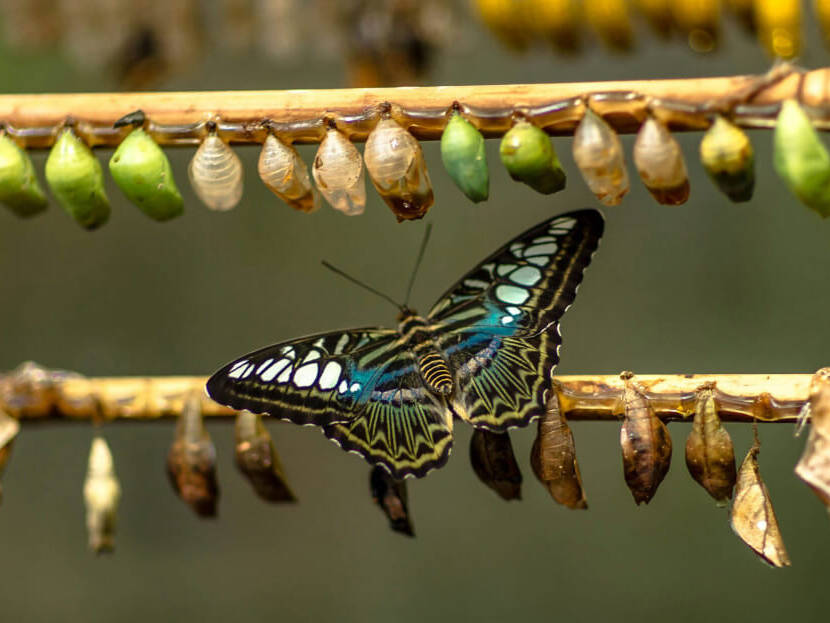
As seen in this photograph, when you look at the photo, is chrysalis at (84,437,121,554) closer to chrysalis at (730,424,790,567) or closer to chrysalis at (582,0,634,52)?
chrysalis at (730,424,790,567)

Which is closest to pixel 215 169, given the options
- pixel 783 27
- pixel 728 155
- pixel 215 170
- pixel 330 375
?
pixel 215 170

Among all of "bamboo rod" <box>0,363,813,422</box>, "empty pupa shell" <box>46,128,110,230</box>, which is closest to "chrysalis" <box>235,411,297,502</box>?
"bamboo rod" <box>0,363,813,422</box>

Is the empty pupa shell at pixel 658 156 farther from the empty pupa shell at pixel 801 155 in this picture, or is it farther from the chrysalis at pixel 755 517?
the chrysalis at pixel 755 517

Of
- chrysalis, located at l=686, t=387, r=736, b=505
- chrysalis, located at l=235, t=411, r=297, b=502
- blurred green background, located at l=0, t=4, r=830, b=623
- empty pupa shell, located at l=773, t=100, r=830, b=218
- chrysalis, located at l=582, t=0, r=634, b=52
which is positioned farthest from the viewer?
blurred green background, located at l=0, t=4, r=830, b=623

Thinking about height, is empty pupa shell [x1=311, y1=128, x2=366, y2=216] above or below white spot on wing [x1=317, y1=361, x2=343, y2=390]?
above

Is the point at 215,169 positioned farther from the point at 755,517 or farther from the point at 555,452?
the point at 755,517

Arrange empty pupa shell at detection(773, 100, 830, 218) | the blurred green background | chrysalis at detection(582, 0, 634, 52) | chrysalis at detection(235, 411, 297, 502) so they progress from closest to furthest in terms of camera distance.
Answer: empty pupa shell at detection(773, 100, 830, 218), chrysalis at detection(235, 411, 297, 502), chrysalis at detection(582, 0, 634, 52), the blurred green background
